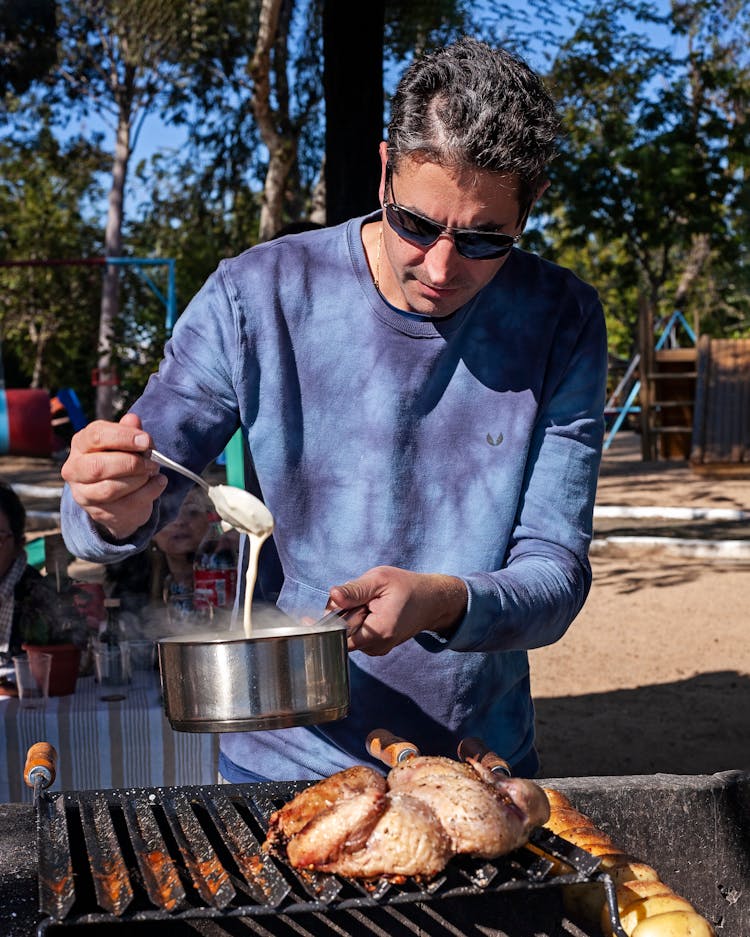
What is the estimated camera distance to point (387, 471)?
208 cm

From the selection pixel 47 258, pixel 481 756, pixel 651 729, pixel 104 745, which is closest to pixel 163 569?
pixel 104 745

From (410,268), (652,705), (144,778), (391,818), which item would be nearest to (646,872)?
(391,818)

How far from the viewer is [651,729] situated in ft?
21.4

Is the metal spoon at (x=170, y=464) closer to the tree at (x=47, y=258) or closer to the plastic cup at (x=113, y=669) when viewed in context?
the plastic cup at (x=113, y=669)

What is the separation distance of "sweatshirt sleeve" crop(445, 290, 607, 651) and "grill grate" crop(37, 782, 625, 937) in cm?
36

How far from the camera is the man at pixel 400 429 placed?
203 cm

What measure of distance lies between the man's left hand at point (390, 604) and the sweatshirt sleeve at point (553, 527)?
2.7 inches

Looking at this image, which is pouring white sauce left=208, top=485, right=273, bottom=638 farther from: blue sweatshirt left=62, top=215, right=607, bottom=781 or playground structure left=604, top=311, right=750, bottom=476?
playground structure left=604, top=311, right=750, bottom=476

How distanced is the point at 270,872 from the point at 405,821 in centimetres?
21

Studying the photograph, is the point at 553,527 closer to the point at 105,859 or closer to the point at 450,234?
the point at 450,234

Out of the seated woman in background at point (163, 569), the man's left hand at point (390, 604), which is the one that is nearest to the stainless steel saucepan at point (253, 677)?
the man's left hand at point (390, 604)

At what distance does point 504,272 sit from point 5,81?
1739cm

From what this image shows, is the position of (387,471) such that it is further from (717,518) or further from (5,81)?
(5,81)

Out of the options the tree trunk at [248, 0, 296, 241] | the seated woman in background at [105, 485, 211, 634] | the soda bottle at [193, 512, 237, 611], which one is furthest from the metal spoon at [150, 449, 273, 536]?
the tree trunk at [248, 0, 296, 241]
